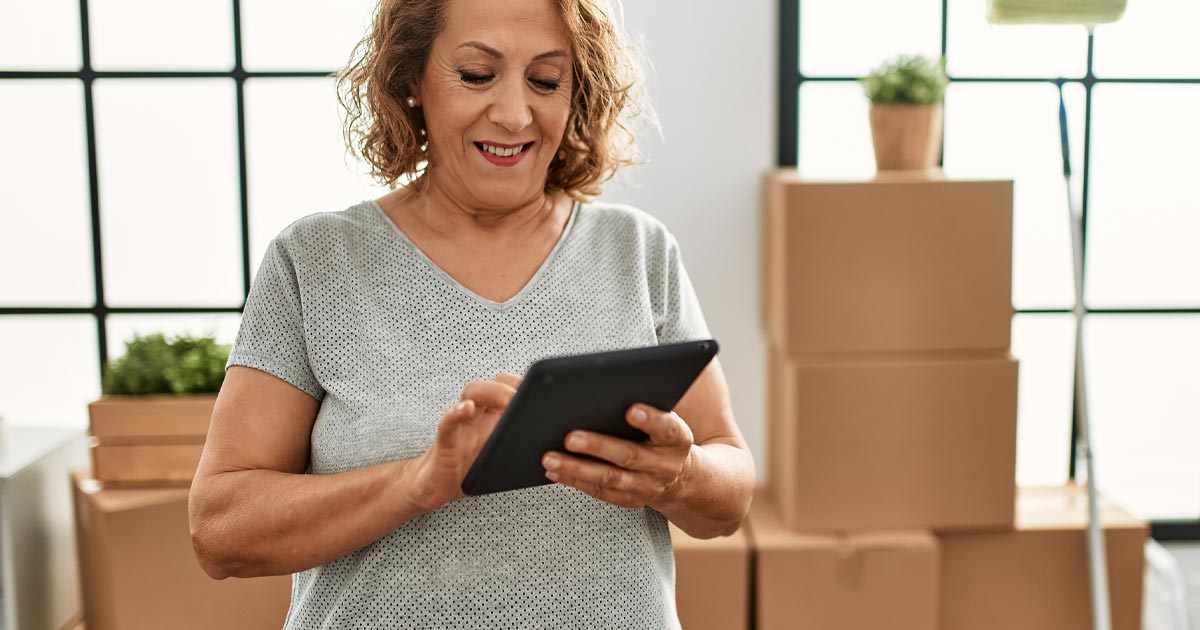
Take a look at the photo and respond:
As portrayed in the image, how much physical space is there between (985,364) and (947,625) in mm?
571

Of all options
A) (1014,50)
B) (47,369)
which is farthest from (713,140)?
(47,369)

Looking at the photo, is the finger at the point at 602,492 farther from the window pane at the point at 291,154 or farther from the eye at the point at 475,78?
the window pane at the point at 291,154

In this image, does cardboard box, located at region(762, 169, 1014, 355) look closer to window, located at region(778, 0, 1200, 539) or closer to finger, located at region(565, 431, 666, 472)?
window, located at region(778, 0, 1200, 539)

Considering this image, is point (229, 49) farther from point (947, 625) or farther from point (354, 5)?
point (947, 625)

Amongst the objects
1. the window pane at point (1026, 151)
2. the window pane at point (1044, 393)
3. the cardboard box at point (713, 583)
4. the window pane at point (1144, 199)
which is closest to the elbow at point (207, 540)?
the cardboard box at point (713, 583)

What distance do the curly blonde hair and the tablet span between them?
0.46m

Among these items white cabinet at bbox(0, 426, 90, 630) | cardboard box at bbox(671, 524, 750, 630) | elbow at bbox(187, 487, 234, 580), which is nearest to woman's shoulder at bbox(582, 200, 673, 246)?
elbow at bbox(187, 487, 234, 580)

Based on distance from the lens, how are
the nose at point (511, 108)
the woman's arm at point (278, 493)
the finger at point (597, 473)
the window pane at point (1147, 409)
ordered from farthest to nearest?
the window pane at point (1147, 409) → the nose at point (511, 108) → the woman's arm at point (278, 493) → the finger at point (597, 473)

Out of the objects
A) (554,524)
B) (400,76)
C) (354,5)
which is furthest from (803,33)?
(554,524)

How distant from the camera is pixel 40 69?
2420 millimetres

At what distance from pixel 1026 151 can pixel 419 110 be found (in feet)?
5.52

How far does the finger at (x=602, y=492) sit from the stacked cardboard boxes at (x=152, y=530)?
124 cm

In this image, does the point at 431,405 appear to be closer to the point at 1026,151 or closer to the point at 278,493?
the point at 278,493

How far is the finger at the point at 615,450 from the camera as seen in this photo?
0.95 m
